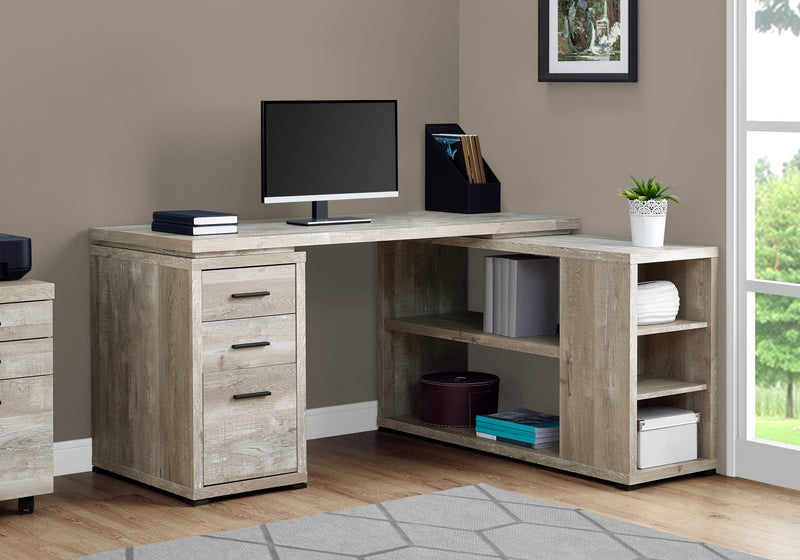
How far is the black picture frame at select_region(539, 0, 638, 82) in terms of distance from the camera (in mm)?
4344

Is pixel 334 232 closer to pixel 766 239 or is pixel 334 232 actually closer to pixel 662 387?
pixel 662 387

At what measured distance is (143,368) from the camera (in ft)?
13.0

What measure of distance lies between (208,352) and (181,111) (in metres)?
1.05

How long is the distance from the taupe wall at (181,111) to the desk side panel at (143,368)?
0.11m

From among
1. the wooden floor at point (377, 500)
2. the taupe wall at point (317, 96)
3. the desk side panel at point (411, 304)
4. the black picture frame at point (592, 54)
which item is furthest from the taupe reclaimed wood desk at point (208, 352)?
the black picture frame at point (592, 54)

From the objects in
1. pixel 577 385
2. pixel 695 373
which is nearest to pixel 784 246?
pixel 695 373

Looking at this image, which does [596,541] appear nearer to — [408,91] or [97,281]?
[97,281]

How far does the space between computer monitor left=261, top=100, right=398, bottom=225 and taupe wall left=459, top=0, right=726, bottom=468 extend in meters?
0.64

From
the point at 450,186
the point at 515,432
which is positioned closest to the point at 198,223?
the point at 450,186

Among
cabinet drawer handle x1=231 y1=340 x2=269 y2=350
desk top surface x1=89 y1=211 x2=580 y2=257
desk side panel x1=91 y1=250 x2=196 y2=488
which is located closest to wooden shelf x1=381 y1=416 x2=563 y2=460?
desk top surface x1=89 y1=211 x2=580 y2=257

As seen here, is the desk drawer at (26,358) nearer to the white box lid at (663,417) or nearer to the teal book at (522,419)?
the teal book at (522,419)

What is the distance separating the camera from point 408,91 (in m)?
4.96

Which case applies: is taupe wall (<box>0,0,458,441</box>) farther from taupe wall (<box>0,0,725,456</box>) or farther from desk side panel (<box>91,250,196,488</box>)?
desk side panel (<box>91,250,196,488</box>)

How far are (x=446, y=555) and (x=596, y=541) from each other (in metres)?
0.43
